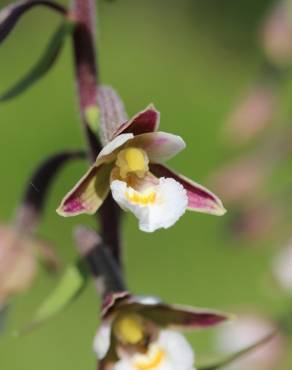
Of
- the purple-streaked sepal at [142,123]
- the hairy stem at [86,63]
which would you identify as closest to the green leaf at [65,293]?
the hairy stem at [86,63]

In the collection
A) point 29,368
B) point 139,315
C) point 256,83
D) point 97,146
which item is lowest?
point 29,368

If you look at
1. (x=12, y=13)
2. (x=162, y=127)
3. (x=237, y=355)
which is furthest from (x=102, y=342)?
(x=162, y=127)

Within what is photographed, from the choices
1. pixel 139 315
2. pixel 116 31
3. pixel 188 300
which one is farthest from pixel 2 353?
pixel 116 31

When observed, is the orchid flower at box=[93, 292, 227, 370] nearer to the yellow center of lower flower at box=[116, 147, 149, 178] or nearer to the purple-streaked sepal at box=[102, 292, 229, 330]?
the purple-streaked sepal at box=[102, 292, 229, 330]

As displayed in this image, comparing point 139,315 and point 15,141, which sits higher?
point 139,315

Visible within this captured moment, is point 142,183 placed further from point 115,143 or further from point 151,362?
point 151,362

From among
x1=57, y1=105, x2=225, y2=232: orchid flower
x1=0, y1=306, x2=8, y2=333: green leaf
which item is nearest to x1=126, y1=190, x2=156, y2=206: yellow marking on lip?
x1=57, y1=105, x2=225, y2=232: orchid flower

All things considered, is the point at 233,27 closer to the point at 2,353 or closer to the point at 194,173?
the point at 194,173

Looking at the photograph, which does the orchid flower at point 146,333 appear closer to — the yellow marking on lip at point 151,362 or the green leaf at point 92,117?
the yellow marking on lip at point 151,362
